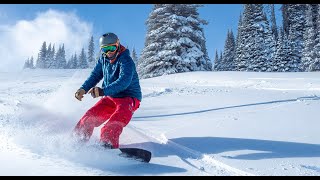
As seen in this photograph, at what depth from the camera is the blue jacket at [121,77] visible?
15.0ft

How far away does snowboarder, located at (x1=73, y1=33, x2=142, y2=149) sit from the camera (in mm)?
4344

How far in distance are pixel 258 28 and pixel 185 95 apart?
1112 inches

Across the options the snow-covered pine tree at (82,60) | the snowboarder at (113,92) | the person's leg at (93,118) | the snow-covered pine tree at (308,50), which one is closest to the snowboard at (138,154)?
the snowboarder at (113,92)

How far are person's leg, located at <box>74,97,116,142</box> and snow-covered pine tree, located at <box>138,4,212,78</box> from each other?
64.3 feet

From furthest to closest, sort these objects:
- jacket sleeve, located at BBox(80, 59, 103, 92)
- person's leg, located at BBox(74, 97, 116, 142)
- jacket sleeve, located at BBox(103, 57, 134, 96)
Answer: jacket sleeve, located at BBox(80, 59, 103, 92) < jacket sleeve, located at BBox(103, 57, 134, 96) < person's leg, located at BBox(74, 97, 116, 142)

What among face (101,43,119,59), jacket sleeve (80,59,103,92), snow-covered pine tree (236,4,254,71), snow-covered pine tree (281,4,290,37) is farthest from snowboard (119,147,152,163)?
snow-covered pine tree (281,4,290,37)

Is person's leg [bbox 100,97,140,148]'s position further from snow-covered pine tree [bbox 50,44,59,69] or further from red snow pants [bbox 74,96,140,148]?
snow-covered pine tree [bbox 50,44,59,69]

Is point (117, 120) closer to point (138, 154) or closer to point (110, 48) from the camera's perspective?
point (138, 154)

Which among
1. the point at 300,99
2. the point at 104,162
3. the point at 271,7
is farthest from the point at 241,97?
the point at 271,7

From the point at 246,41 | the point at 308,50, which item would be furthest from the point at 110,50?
the point at 246,41

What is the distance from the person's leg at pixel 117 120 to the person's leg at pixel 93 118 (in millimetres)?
144

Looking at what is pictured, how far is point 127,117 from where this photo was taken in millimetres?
4449

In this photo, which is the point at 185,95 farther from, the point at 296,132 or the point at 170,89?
the point at 296,132

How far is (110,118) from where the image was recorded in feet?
14.0
